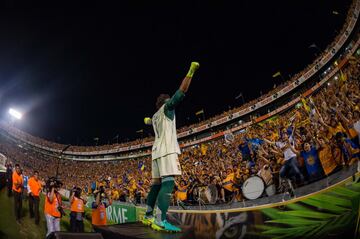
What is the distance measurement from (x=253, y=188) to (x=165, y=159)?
338 centimetres

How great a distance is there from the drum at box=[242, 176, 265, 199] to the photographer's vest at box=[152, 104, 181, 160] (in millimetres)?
3135

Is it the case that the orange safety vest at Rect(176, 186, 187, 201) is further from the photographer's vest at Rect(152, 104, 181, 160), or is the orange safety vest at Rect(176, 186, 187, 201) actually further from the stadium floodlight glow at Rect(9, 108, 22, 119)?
the stadium floodlight glow at Rect(9, 108, 22, 119)

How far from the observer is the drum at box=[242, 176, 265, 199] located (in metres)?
5.55

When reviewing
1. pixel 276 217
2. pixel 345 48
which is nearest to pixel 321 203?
pixel 276 217

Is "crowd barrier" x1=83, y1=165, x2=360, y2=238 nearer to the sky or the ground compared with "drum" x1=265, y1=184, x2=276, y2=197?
nearer to the ground

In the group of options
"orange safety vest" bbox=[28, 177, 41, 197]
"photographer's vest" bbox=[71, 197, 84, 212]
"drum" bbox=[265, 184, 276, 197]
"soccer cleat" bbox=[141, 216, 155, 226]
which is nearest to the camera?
"soccer cleat" bbox=[141, 216, 155, 226]

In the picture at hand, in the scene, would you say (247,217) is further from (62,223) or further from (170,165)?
(62,223)

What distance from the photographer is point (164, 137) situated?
11.0 feet

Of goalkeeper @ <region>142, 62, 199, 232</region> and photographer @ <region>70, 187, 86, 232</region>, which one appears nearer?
goalkeeper @ <region>142, 62, 199, 232</region>

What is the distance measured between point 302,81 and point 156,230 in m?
24.7

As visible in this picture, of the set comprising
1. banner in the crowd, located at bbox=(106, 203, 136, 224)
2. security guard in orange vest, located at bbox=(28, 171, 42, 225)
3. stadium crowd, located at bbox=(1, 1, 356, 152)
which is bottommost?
banner in the crowd, located at bbox=(106, 203, 136, 224)

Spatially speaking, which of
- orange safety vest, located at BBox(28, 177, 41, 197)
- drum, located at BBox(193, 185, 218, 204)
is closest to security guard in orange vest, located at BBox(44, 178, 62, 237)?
orange safety vest, located at BBox(28, 177, 41, 197)

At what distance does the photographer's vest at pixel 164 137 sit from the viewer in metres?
3.28

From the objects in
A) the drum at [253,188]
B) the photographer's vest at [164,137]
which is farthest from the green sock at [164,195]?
the drum at [253,188]
